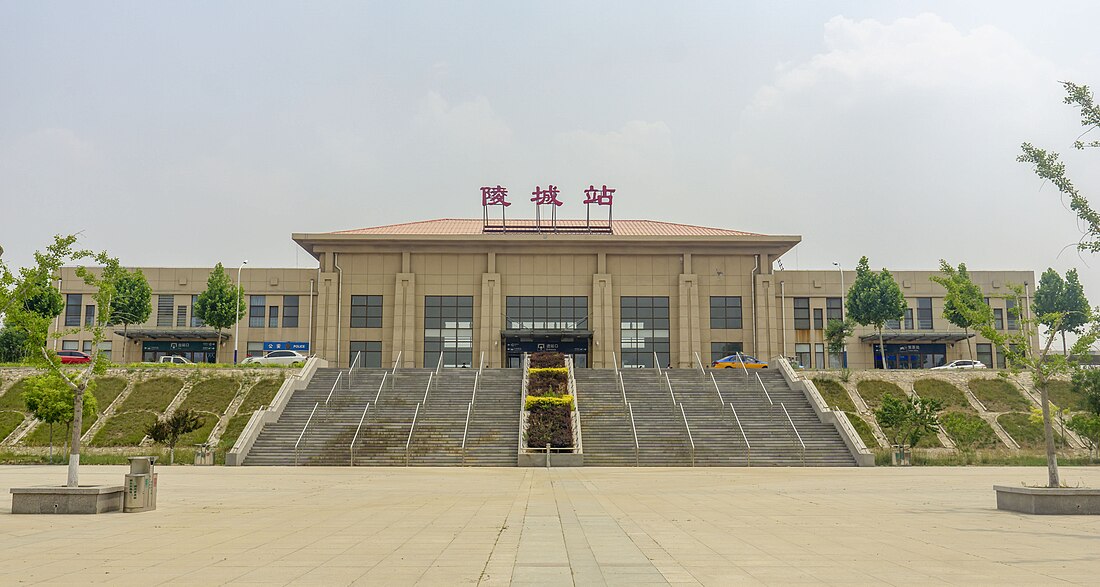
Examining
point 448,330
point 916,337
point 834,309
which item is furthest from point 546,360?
point 916,337

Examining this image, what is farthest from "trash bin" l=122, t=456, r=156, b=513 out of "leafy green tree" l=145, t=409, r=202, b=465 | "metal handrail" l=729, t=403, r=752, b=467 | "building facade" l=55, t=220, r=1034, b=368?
"building facade" l=55, t=220, r=1034, b=368

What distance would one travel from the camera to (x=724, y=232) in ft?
197

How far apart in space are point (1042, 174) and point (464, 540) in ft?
38.5

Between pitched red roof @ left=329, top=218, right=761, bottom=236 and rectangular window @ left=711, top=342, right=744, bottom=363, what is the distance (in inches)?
287

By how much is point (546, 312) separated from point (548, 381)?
1494cm

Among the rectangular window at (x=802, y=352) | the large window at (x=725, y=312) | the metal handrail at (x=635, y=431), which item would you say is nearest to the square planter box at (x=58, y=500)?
the metal handrail at (x=635, y=431)

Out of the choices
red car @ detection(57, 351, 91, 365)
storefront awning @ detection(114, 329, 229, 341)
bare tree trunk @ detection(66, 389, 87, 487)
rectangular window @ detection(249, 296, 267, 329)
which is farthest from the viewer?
rectangular window @ detection(249, 296, 267, 329)

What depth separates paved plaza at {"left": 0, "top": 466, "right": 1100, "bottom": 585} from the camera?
8.76m

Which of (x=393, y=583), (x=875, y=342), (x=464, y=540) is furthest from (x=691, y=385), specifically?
(x=393, y=583)

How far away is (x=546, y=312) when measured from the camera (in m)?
54.0

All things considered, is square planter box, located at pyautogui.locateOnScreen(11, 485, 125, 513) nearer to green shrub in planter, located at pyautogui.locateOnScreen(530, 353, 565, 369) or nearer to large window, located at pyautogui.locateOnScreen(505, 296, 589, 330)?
green shrub in planter, located at pyautogui.locateOnScreen(530, 353, 565, 369)

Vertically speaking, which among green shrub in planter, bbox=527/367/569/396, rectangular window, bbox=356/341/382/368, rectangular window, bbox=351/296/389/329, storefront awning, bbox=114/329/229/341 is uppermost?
rectangular window, bbox=351/296/389/329

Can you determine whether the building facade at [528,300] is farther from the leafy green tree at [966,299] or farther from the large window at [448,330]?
the leafy green tree at [966,299]

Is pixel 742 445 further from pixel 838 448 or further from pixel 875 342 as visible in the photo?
pixel 875 342
